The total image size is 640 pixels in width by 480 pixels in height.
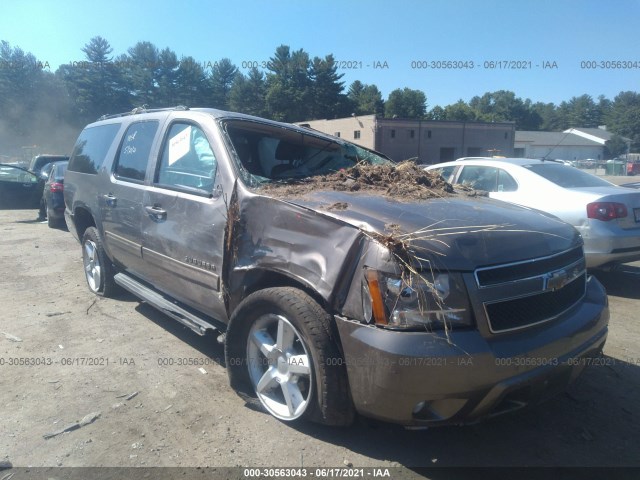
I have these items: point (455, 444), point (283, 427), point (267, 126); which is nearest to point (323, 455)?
point (283, 427)

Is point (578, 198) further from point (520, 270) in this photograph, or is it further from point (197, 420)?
point (197, 420)

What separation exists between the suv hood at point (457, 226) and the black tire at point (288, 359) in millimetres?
563

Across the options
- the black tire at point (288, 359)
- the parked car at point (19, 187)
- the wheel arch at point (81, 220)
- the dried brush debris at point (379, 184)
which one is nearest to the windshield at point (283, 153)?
the dried brush debris at point (379, 184)

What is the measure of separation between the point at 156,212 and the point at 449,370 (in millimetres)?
2680

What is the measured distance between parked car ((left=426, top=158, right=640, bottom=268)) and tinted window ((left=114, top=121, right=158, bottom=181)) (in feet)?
9.53

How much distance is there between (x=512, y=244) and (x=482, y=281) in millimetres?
352

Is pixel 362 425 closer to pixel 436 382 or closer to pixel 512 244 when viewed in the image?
pixel 436 382

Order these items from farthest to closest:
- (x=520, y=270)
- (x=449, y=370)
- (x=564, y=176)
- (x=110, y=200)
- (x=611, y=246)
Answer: (x=564, y=176), (x=611, y=246), (x=110, y=200), (x=520, y=270), (x=449, y=370)

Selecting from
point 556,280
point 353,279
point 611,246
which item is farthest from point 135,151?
point 611,246

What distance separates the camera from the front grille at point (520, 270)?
2395 millimetres

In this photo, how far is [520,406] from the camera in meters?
2.51

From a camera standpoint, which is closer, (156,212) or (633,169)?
(156,212)

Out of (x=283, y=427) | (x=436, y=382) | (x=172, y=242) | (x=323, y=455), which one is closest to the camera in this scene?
(x=436, y=382)

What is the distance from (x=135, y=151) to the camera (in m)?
4.54
